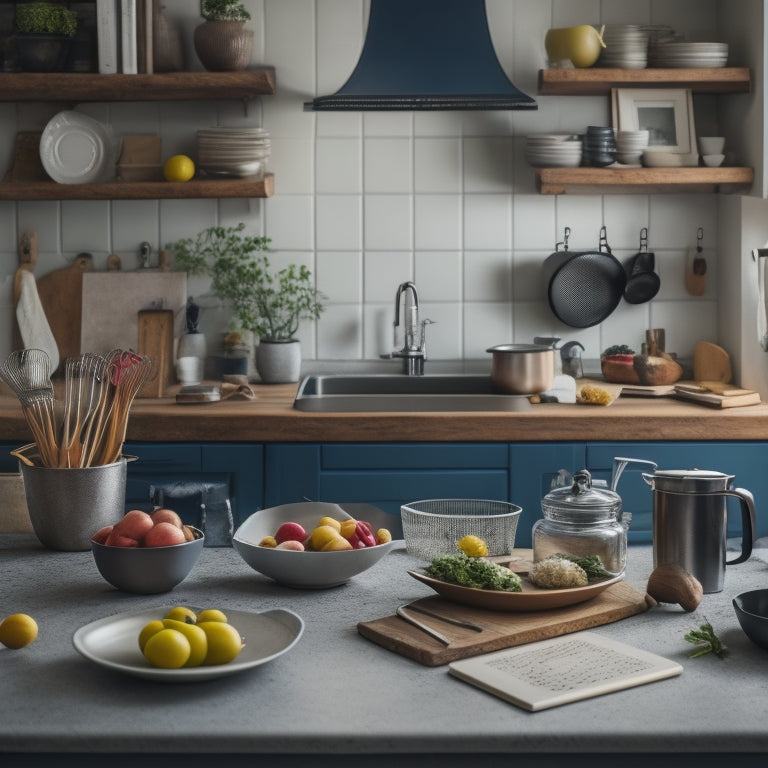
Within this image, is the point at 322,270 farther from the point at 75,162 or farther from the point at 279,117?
the point at 75,162

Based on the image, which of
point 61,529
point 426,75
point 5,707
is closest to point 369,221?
point 426,75

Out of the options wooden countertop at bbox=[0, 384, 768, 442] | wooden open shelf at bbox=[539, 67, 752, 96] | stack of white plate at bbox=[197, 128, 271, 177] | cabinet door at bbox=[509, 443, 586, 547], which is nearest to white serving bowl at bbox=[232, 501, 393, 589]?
wooden countertop at bbox=[0, 384, 768, 442]

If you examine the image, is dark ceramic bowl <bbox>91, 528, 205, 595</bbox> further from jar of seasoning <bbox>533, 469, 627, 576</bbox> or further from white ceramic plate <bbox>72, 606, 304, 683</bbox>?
jar of seasoning <bbox>533, 469, 627, 576</bbox>

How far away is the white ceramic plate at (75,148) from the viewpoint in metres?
3.77

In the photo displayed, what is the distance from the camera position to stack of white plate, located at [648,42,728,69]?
3602mm

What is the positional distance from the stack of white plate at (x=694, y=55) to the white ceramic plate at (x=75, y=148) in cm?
194

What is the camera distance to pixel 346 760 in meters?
1.25

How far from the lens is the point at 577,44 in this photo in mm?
3592

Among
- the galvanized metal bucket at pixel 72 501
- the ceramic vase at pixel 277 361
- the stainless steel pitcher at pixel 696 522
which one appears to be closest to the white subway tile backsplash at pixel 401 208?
the ceramic vase at pixel 277 361

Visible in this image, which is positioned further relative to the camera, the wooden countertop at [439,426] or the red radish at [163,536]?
the wooden countertop at [439,426]

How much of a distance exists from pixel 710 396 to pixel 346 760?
2369 millimetres

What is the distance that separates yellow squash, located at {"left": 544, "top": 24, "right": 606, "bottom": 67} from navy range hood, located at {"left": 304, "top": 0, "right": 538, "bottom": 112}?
0.44 m

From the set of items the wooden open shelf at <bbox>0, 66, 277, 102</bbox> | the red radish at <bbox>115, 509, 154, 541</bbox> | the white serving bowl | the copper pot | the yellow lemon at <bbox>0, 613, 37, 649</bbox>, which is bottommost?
the yellow lemon at <bbox>0, 613, 37, 649</bbox>

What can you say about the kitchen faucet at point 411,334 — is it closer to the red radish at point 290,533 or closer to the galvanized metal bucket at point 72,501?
the galvanized metal bucket at point 72,501
